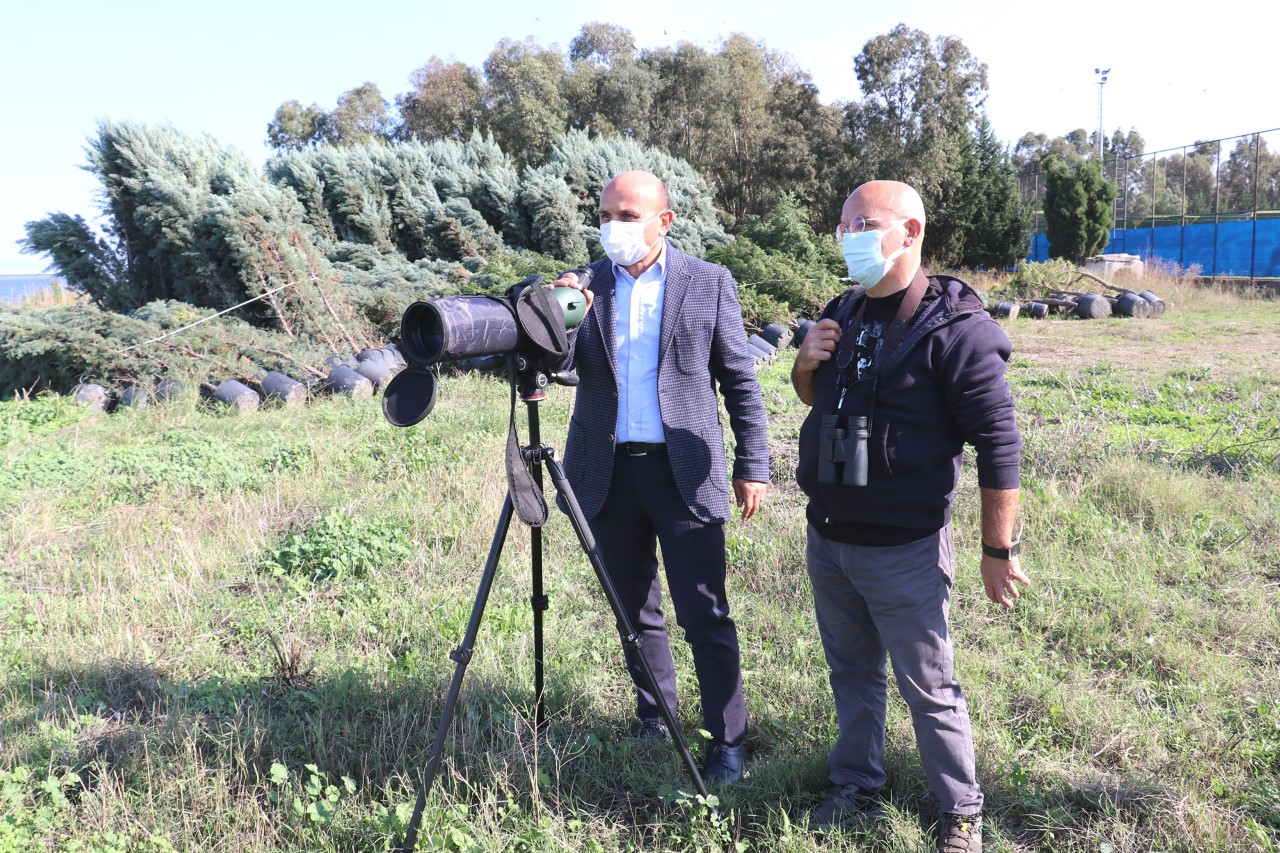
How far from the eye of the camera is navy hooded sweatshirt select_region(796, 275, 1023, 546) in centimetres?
213

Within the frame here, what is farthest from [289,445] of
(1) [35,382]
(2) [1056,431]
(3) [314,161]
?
(3) [314,161]

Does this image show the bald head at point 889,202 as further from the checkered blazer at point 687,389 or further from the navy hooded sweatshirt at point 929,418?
the checkered blazer at point 687,389

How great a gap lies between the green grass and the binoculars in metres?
0.99

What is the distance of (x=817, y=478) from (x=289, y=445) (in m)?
5.20

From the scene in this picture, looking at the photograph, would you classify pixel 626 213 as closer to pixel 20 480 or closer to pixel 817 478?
pixel 817 478

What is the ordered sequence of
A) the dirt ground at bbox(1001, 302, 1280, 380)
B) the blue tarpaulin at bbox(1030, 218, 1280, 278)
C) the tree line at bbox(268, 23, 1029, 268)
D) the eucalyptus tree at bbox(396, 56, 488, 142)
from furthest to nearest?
the eucalyptus tree at bbox(396, 56, 488, 142) < the tree line at bbox(268, 23, 1029, 268) < the blue tarpaulin at bbox(1030, 218, 1280, 278) < the dirt ground at bbox(1001, 302, 1280, 380)

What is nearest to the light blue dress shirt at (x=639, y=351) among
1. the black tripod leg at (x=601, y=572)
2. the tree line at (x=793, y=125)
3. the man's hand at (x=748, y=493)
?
the man's hand at (x=748, y=493)

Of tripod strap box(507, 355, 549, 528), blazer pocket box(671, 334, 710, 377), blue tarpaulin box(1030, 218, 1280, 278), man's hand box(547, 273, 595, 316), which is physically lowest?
tripod strap box(507, 355, 549, 528)

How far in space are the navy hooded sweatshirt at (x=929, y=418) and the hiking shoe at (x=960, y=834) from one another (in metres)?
0.76

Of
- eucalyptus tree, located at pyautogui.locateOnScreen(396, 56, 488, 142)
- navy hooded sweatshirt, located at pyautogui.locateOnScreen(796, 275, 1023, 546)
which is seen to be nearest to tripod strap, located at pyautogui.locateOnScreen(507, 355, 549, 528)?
navy hooded sweatshirt, located at pyautogui.locateOnScreen(796, 275, 1023, 546)

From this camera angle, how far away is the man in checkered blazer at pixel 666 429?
271cm

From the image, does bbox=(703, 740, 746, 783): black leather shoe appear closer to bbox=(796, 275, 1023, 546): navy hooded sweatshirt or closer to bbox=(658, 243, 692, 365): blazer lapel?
bbox=(796, 275, 1023, 546): navy hooded sweatshirt

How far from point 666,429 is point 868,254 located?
32.0 inches

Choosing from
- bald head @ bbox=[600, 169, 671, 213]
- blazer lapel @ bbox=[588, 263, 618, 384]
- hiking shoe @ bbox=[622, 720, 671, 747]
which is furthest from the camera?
hiking shoe @ bbox=[622, 720, 671, 747]
